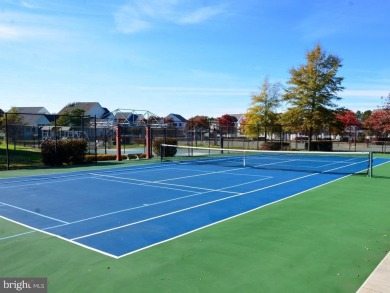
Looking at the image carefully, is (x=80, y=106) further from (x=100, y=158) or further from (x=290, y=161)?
(x=290, y=161)

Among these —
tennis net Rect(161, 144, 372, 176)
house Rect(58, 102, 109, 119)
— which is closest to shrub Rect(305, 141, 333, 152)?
tennis net Rect(161, 144, 372, 176)

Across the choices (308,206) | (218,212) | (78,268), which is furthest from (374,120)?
(78,268)

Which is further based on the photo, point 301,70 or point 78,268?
point 301,70

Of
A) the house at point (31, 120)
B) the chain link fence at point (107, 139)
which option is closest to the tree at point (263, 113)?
the chain link fence at point (107, 139)

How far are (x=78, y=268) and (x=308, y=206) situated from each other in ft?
21.6

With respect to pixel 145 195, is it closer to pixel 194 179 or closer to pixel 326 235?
pixel 194 179

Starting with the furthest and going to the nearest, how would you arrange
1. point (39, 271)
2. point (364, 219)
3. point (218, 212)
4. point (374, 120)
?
point (374, 120) < point (218, 212) < point (364, 219) < point (39, 271)

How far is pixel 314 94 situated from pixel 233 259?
107 feet

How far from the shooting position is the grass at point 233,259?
485cm

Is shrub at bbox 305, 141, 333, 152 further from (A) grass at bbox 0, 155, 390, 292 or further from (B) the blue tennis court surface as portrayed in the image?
(A) grass at bbox 0, 155, 390, 292

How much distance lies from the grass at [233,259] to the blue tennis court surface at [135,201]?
0.51m

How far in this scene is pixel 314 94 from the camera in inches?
1399

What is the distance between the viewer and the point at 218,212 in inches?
360

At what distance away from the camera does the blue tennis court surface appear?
24.2 feet
